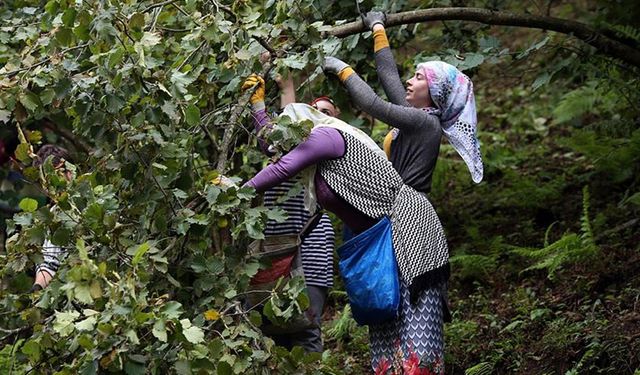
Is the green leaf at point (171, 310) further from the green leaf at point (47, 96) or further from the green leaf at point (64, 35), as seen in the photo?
the green leaf at point (64, 35)

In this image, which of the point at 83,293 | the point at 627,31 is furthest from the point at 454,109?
the point at 627,31

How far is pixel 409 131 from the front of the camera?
482 centimetres

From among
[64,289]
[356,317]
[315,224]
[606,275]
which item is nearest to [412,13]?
[315,224]

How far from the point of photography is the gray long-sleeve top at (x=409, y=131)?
475cm

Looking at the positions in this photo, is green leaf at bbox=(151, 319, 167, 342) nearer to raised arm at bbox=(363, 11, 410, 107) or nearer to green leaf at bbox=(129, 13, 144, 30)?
green leaf at bbox=(129, 13, 144, 30)

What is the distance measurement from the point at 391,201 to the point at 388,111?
40cm

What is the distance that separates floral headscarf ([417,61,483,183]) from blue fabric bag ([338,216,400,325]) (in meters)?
0.54

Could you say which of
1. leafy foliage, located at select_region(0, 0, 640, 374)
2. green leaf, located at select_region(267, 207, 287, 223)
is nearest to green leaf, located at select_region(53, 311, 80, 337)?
leafy foliage, located at select_region(0, 0, 640, 374)

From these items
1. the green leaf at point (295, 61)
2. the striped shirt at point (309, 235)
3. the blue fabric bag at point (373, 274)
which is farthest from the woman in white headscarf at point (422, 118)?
the striped shirt at point (309, 235)

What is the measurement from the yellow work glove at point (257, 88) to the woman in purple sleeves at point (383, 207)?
16 centimetres

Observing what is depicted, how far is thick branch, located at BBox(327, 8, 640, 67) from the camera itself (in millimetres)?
5409

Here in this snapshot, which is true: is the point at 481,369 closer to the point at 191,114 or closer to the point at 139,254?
the point at 191,114

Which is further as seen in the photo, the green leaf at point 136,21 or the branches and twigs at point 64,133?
the branches and twigs at point 64,133

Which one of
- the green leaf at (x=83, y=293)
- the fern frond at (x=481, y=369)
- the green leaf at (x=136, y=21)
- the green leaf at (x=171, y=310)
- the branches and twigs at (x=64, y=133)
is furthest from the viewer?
the branches and twigs at (x=64, y=133)
